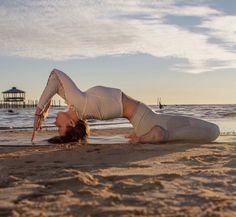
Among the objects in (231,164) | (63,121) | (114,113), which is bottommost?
(231,164)

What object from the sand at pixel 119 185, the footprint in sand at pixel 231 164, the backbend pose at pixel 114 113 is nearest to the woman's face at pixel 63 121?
the backbend pose at pixel 114 113

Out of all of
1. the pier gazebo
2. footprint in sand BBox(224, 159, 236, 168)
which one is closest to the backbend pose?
footprint in sand BBox(224, 159, 236, 168)

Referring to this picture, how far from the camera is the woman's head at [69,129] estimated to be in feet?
27.5

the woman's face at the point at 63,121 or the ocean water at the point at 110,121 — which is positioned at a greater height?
the woman's face at the point at 63,121

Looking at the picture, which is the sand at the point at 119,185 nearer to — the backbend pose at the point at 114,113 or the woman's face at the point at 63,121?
the backbend pose at the point at 114,113

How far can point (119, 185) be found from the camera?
385 centimetres

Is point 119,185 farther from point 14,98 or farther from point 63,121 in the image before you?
Answer: point 14,98

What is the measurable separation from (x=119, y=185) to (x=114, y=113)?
4.17m

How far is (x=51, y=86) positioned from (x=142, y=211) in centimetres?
548

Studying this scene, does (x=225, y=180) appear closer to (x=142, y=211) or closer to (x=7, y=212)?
(x=142, y=211)

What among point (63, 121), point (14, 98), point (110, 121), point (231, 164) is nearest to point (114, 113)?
point (63, 121)

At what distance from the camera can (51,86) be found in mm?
8188

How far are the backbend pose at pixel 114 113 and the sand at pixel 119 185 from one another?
1.82 m

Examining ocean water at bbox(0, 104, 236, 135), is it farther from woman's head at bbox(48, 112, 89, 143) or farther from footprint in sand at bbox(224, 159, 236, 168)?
footprint in sand at bbox(224, 159, 236, 168)
